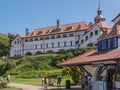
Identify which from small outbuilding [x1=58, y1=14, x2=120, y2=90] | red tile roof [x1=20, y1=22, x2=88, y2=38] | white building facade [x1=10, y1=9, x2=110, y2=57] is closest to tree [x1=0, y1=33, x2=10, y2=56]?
white building facade [x1=10, y1=9, x2=110, y2=57]

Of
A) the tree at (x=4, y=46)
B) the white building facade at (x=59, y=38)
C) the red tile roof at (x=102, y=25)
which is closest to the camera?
the red tile roof at (x=102, y=25)

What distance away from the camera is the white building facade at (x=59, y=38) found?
80294mm

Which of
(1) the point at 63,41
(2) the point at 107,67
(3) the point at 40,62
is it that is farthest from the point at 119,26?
(1) the point at 63,41

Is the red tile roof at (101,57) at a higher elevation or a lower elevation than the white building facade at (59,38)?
lower

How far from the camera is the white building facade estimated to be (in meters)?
80.3

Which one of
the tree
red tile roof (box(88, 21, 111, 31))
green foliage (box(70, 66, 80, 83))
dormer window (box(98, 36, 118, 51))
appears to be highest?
red tile roof (box(88, 21, 111, 31))

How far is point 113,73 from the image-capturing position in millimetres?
28969

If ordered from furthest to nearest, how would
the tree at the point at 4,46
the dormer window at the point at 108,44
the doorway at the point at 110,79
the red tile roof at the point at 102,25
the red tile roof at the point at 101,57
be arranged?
the tree at the point at 4,46 → the red tile roof at the point at 102,25 → the dormer window at the point at 108,44 → the doorway at the point at 110,79 → the red tile roof at the point at 101,57

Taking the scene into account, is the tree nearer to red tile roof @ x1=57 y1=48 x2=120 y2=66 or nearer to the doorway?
red tile roof @ x1=57 y1=48 x2=120 y2=66

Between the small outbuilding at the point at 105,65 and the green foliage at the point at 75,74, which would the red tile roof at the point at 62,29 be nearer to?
the green foliage at the point at 75,74

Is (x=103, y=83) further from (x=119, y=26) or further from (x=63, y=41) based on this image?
(x=63, y=41)

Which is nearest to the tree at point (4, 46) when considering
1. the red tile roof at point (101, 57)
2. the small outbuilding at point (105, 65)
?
the small outbuilding at point (105, 65)

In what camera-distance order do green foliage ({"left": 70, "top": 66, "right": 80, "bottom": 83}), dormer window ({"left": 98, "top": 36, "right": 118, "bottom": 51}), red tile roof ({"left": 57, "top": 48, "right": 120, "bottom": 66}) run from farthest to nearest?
green foliage ({"left": 70, "top": 66, "right": 80, "bottom": 83})
dormer window ({"left": 98, "top": 36, "right": 118, "bottom": 51})
red tile roof ({"left": 57, "top": 48, "right": 120, "bottom": 66})

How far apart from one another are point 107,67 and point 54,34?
63.1 m
